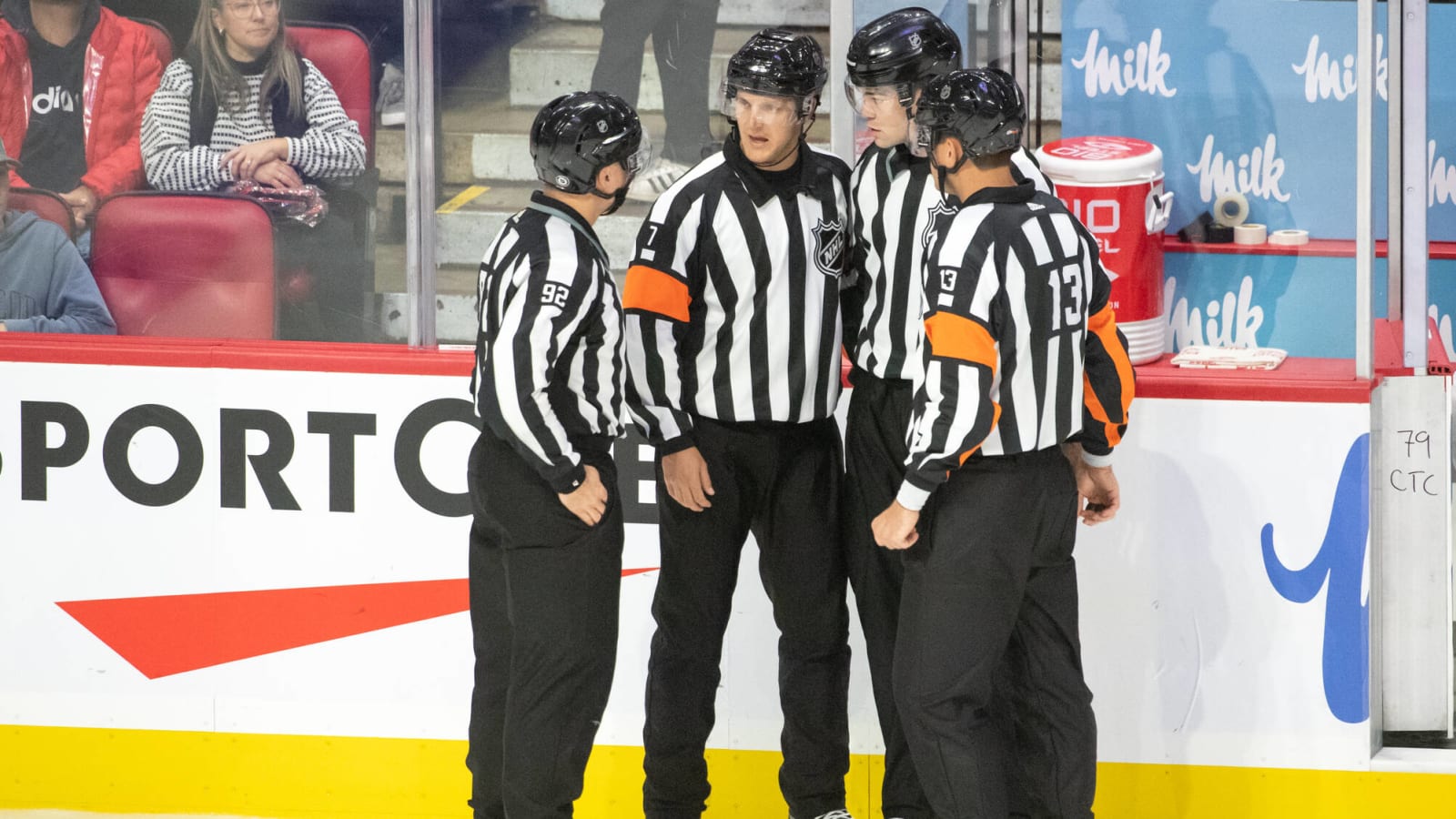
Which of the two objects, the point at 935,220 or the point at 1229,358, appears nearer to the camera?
the point at 935,220

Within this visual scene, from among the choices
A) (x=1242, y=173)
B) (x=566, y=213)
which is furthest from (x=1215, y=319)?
(x=566, y=213)

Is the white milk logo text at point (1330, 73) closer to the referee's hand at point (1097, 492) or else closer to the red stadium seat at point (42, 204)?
the referee's hand at point (1097, 492)

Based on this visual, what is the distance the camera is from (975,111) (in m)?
2.37

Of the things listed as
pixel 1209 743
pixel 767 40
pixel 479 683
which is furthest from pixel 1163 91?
pixel 479 683

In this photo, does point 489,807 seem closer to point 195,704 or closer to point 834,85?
point 195,704

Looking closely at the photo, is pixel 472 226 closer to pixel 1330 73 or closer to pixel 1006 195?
pixel 1006 195

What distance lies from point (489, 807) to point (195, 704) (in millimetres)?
860

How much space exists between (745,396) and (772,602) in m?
0.41

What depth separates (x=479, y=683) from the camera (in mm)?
2668

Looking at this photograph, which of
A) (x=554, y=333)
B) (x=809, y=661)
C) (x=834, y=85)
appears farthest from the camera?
(x=834, y=85)

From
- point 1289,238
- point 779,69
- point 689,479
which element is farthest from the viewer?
→ point 1289,238

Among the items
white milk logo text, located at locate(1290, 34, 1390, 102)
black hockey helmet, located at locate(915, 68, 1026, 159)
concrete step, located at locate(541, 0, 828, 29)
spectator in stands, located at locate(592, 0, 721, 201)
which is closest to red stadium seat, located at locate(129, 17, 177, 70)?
concrete step, located at locate(541, 0, 828, 29)

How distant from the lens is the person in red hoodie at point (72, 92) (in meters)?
3.31

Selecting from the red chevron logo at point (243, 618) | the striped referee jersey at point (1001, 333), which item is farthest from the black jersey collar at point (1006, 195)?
the red chevron logo at point (243, 618)
